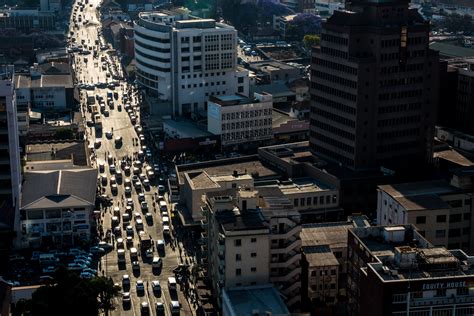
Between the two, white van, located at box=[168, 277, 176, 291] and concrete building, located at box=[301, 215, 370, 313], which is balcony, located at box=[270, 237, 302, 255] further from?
white van, located at box=[168, 277, 176, 291]

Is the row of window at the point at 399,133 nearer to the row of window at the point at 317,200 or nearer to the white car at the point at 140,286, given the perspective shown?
the row of window at the point at 317,200

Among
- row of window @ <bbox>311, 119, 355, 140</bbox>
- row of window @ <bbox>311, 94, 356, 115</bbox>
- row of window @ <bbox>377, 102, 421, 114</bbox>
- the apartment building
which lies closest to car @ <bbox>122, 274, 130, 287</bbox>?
the apartment building

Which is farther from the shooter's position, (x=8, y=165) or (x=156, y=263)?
(x=8, y=165)

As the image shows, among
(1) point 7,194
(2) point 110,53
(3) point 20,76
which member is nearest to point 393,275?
(1) point 7,194

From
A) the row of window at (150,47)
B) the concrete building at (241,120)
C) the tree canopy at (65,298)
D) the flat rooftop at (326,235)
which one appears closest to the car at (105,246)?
the tree canopy at (65,298)

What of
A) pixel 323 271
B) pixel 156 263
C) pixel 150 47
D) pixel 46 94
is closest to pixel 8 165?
pixel 156 263

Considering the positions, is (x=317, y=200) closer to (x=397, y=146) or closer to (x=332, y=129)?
(x=332, y=129)
